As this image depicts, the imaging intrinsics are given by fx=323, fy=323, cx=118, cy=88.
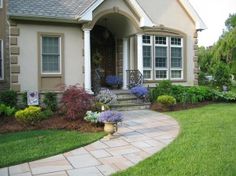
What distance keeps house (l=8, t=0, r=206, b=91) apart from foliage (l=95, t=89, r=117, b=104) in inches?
35.9

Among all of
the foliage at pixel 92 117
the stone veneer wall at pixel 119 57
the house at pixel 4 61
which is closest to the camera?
the foliage at pixel 92 117

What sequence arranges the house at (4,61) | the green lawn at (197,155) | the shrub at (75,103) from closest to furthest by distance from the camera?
the green lawn at (197,155), the shrub at (75,103), the house at (4,61)

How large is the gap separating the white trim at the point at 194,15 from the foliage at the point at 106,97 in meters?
7.48

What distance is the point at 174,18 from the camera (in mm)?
17641

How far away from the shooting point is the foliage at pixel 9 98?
39.4ft

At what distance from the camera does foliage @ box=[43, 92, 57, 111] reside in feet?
41.3

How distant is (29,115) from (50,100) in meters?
3.16

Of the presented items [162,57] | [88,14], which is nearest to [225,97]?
[162,57]

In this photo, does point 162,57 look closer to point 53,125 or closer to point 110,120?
point 53,125

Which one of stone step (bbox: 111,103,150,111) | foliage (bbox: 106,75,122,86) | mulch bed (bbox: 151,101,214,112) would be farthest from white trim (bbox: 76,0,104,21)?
mulch bed (bbox: 151,101,214,112)

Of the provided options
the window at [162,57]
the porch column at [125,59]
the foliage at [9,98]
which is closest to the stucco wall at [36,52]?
the foliage at [9,98]

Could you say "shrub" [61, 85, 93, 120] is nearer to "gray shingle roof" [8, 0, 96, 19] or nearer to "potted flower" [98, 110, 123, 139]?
"potted flower" [98, 110, 123, 139]

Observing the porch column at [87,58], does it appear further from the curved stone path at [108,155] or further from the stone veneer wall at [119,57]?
the curved stone path at [108,155]

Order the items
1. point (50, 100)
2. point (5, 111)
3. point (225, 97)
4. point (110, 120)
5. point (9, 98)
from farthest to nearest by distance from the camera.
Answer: point (225, 97)
point (50, 100)
point (9, 98)
point (5, 111)
point (110, 120)
